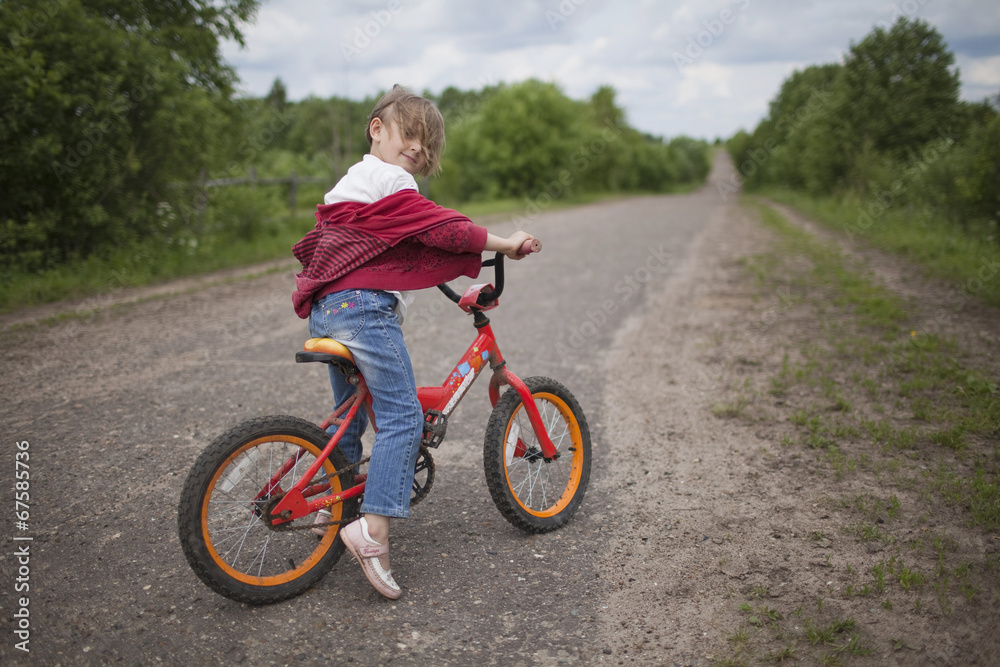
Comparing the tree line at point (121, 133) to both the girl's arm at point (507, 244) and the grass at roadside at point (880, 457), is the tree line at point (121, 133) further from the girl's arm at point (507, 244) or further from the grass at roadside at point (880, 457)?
Answer: the grass at roadside at point (880, 457)

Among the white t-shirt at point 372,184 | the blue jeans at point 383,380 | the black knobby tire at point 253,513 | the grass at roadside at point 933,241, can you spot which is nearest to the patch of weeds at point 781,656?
the blue jeans at point 383,380

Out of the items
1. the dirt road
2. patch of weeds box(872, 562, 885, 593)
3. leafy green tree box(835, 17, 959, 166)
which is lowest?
the dirt road

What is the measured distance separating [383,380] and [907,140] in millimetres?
21569

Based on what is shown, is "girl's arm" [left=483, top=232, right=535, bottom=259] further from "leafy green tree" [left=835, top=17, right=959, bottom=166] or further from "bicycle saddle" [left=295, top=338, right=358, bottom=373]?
"leafy green tree" [left=835, top=17, right=959, bottom=166]

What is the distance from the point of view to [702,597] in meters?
2.68

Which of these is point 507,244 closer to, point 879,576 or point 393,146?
point 393,146

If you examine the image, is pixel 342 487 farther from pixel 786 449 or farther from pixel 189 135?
pixel 189 135

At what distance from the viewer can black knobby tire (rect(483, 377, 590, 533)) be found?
2965 mm

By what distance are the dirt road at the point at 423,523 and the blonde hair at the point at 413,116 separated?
1825mm

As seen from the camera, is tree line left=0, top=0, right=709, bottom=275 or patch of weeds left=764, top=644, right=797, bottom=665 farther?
tree line left=0, top=0, right=709, bottom=275

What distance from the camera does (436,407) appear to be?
2855 millimetres

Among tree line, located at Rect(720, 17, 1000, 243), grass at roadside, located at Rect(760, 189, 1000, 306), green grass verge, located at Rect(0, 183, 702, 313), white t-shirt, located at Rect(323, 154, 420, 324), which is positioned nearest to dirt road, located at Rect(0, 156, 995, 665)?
green grass verge, located at Rect(0, 183, 702, 313)

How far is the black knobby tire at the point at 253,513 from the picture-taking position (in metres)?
2.32

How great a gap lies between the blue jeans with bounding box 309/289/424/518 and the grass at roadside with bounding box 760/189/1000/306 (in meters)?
7.39
